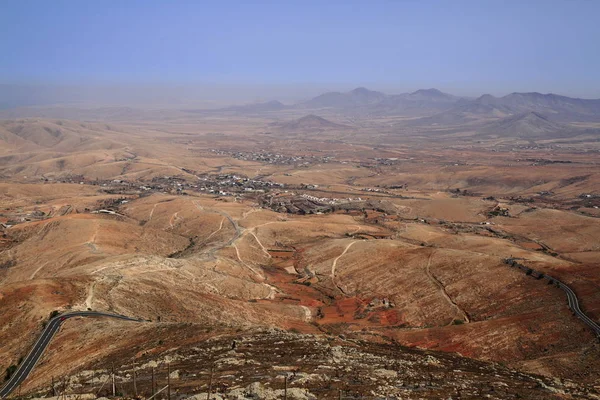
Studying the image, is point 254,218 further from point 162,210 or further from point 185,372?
point 185,372

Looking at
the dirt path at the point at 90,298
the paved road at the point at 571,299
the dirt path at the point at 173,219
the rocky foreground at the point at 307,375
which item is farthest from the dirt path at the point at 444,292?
the dirt path at the point at 173,219

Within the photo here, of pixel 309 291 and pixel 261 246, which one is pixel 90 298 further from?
pixel 261 246

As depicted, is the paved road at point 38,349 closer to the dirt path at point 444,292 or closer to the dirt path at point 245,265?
the dirt path at point 245,265

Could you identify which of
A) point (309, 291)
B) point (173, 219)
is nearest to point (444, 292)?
point (309, 291)

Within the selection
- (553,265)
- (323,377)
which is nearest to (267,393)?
(323,377)

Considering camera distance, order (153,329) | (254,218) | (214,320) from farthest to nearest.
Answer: (254,218) → (214,320) → (153,329)

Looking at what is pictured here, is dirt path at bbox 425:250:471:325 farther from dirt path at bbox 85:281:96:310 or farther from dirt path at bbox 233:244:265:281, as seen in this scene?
dirt path at bbox 85:281:96:310

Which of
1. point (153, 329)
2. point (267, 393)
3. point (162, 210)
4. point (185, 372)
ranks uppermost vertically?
point (267, 393)
